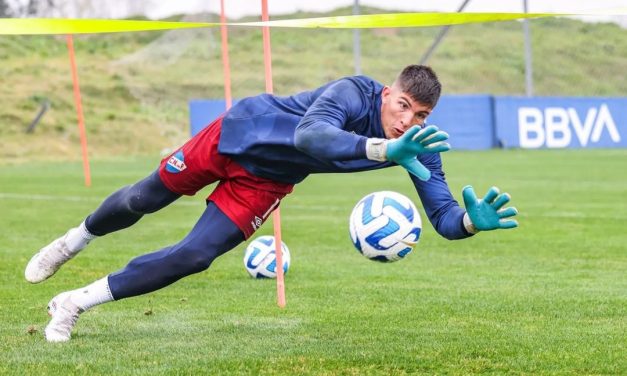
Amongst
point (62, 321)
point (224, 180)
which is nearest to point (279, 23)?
point (224, 180)

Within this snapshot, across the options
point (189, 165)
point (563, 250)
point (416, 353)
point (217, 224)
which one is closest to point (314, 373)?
point (416, 353)

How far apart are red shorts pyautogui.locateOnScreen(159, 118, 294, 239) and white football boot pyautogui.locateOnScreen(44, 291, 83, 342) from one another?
2.96ft

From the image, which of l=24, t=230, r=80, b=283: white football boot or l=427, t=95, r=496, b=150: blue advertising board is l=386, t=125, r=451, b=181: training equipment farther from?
l=427, t=95, r=496, b=150: blue advertising board

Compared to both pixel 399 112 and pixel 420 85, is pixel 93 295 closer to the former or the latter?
pixel 399 112

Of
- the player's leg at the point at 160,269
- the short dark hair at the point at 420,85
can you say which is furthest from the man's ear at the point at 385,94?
the player's leg at the point at 160,269

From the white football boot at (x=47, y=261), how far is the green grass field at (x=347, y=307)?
30 centimetres

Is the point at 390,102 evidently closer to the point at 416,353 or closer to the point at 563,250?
the point at 416,353

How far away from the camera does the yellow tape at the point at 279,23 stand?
24.8 feet

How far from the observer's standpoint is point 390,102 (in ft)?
20.0

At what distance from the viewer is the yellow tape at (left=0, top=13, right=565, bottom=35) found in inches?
297

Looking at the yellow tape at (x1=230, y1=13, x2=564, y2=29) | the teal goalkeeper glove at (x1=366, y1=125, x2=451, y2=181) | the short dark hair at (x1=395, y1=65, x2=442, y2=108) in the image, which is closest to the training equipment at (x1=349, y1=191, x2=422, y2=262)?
the short dark hair at (x1=395, y1=65, x2=442, y2=108)

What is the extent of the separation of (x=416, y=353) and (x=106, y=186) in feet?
50.8

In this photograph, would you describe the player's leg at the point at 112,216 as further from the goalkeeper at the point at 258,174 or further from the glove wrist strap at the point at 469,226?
the glove wrist strap at the point at 469,226

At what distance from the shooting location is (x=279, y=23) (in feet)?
24.5
